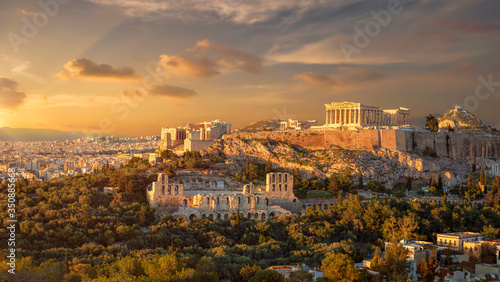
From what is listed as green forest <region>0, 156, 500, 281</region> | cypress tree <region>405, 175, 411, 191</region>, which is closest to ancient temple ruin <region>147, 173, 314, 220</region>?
green forest <region>0, 156, 500, 281</region>

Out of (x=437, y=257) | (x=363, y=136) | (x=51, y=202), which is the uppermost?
(x=363, y=136)

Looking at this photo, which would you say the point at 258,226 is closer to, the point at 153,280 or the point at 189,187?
the point at 189,187

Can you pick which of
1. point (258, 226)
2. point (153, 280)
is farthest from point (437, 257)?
point (153, 280)

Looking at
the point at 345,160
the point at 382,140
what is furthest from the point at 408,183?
the point at 382,140

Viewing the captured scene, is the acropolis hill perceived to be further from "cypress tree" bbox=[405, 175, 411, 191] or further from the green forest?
the green forest

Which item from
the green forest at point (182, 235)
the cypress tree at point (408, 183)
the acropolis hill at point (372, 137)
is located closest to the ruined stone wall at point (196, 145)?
the acropolis hill at point (372, 137)
